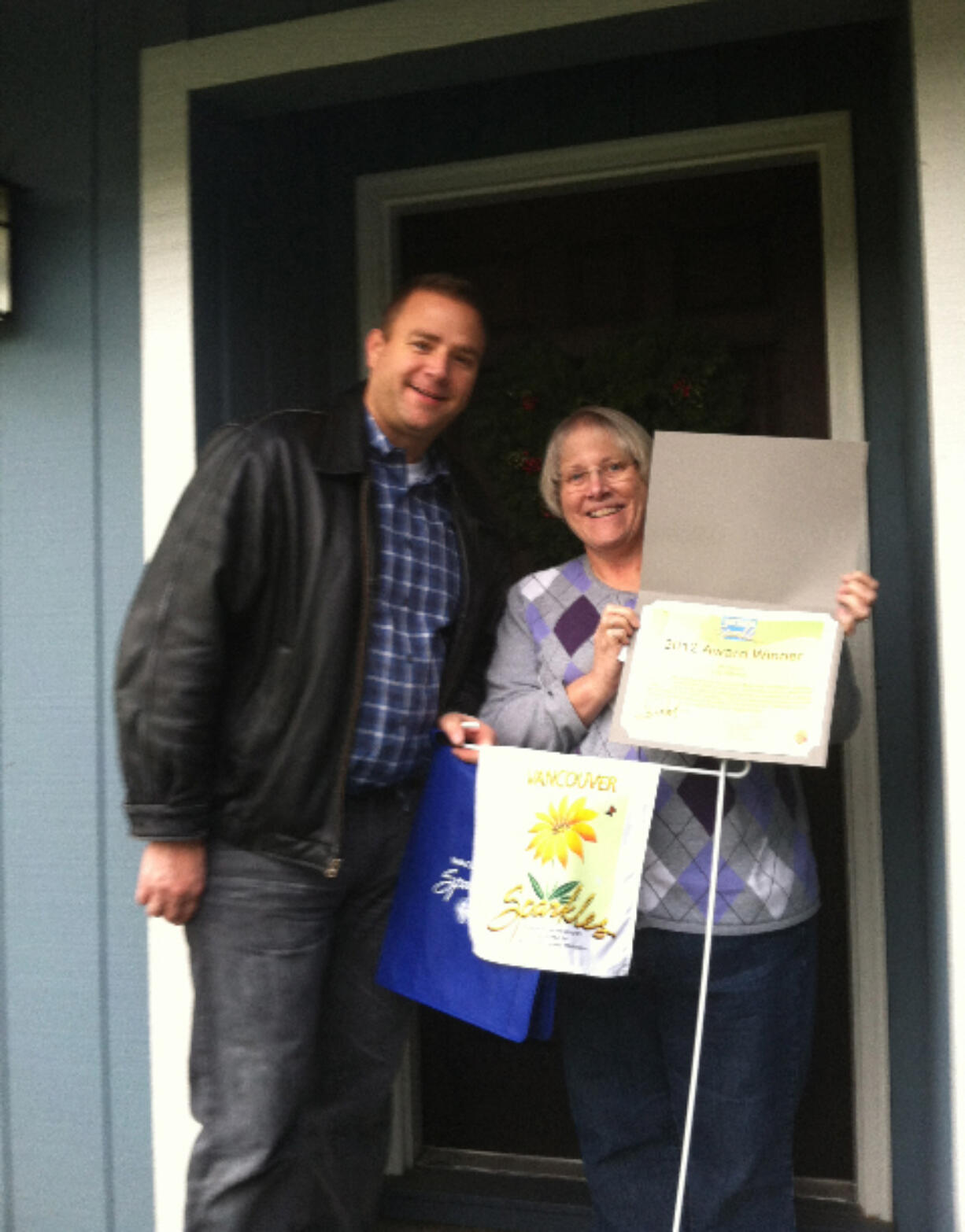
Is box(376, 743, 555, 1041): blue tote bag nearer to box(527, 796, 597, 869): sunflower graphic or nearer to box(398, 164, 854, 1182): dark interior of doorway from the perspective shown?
box(527, 796, 597, 869): sunflower graphic

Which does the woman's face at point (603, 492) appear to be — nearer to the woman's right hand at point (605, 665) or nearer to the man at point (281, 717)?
the woman's right hand at point (605, 665)

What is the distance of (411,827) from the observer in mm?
→ 1937

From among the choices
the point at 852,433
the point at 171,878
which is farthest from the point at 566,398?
the point at 171,878

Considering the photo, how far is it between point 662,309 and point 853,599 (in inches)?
45.8

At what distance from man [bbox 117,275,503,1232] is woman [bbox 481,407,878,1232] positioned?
186 millimetres

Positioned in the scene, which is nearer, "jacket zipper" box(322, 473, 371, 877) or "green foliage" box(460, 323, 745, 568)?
"jacket zipper" box(322, 473, 371, 877)

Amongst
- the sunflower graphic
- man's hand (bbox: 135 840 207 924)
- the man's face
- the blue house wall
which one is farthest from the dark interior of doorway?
man's hand (bbox: 135 840 207 924)

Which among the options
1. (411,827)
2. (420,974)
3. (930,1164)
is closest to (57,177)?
(411,827)

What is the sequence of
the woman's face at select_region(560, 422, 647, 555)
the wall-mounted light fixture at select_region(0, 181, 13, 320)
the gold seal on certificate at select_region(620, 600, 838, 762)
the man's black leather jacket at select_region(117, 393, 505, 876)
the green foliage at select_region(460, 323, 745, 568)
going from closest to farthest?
the gold seal on certificate at select_region(620, 600, 838, 762) < the man's black leather jacket at select_region(117, 393, 505, 876) < the woman's face at select_region(560, 422, 647, 555) < the wall-mounted light fixture at select_region(0, 181, 13, 320) < the green foliage at select_region(460, 323, 745, 568)

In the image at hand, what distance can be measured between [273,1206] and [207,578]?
1.04m

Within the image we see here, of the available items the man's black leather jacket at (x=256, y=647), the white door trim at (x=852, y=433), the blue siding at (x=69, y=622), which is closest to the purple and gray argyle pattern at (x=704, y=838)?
the man's black leather jacket at (x=256, y=647)

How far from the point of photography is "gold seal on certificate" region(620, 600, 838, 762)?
1.60 m

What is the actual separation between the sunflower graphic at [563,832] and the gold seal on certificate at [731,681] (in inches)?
5.9

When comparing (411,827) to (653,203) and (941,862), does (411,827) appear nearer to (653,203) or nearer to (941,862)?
(941,862)
